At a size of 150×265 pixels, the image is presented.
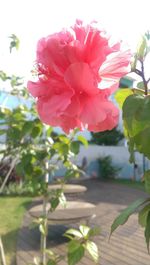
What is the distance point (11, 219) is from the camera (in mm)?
6223

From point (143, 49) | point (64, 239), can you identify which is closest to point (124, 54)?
point (143, 49)

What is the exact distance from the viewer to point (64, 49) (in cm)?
44

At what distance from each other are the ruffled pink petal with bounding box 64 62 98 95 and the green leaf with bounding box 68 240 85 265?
30.6 inches

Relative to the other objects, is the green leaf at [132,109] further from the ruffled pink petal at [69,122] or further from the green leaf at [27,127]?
the green leaf at [27,127]

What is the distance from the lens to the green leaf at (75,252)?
1.10 m

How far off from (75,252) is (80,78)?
0.84 m

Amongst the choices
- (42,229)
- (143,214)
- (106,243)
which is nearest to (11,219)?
(106,243)

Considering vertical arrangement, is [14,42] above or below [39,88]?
above

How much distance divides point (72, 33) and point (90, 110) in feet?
0.34

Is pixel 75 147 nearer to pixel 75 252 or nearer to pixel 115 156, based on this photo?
pixel 75 252

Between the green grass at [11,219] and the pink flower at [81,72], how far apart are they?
3870mm

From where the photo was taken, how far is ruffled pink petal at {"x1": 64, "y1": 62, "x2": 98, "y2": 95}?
0.43 meters

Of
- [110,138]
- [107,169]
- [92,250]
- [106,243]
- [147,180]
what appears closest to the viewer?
[147,180]

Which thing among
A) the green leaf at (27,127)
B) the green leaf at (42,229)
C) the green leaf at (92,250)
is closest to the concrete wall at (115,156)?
the green leaf at (42,229)
